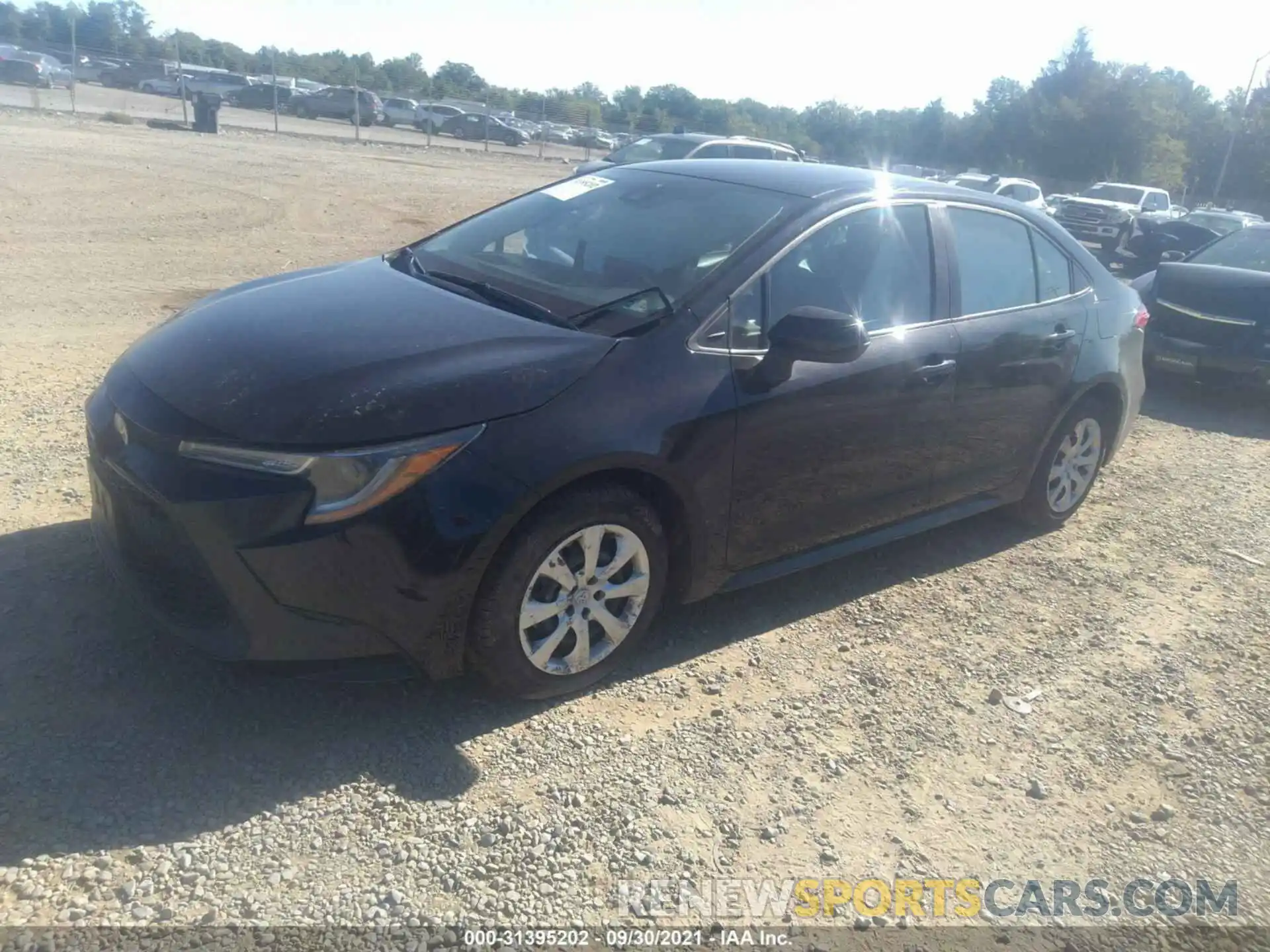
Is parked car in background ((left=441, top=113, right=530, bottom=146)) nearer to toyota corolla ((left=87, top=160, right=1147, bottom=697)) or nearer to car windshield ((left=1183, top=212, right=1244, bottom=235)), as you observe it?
car windshield ((left=1183, top=212, right=1244, bottom=235))

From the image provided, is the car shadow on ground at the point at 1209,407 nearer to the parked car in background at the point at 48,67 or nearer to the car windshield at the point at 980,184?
the car windshield at the point at 980,184

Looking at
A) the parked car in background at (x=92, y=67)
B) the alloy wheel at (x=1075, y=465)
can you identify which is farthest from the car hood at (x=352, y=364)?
the parked car in background at (x=92, y=67)

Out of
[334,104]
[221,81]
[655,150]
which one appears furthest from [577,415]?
[221,81]

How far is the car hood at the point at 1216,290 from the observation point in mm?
8617

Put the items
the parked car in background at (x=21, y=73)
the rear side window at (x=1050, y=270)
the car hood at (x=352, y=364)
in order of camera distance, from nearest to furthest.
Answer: the car hood at (x=352, y=364), the rear side window at (x=1050, y=270), the parked car in background at (x=21, y=73)

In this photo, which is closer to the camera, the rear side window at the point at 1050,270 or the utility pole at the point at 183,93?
→ the rear side window at the point at 1050,270

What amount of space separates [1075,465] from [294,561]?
414 centimetres

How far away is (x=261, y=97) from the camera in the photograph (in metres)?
41.0

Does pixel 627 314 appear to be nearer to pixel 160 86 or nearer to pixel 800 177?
pixel 800 177

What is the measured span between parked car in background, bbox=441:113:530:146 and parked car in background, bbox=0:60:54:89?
584 inches

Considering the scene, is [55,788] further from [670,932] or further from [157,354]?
[670,932]

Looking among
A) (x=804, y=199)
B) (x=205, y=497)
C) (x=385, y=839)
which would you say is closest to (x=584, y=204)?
(x=804, y=199)

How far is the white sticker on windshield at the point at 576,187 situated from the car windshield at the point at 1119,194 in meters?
27.5

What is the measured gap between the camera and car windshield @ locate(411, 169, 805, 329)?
12.5ft
